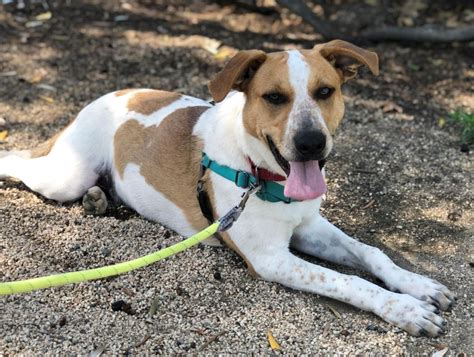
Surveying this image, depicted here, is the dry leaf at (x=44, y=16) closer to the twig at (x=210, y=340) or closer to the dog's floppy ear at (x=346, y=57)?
the dog's floppy ear at (x=346, y=57)

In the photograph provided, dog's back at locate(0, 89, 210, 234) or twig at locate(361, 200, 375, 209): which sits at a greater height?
dog's back at locate(0, 89, 210, 234)

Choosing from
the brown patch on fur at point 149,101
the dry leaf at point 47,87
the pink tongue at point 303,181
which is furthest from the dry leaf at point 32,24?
the pink tongue at point 303,181

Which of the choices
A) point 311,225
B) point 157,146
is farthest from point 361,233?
point 157,146

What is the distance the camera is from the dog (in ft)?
13.3

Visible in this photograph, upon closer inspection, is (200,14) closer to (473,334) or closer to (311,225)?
(311,225)

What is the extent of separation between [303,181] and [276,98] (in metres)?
0.52

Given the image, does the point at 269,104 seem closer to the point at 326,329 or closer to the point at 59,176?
the point at 326,329

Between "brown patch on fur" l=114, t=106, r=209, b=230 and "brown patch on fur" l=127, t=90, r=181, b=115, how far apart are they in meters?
0.13

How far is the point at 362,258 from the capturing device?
4598mm

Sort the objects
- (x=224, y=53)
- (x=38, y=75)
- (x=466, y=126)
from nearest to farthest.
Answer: (x=466, y=126), (x=38, y=75), (x=224, y=53)

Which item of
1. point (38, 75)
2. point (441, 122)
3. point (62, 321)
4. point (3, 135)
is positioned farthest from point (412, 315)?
point (38, 75)

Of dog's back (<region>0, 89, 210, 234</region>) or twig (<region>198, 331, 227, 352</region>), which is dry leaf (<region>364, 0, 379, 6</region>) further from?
twig (<region>198, 331, 227, 352</region>)

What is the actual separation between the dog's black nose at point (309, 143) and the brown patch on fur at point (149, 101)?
1.60 m

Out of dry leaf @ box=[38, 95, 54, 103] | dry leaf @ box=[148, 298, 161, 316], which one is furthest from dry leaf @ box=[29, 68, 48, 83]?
dry leaf @ box=[148, 298, 161, 316]
